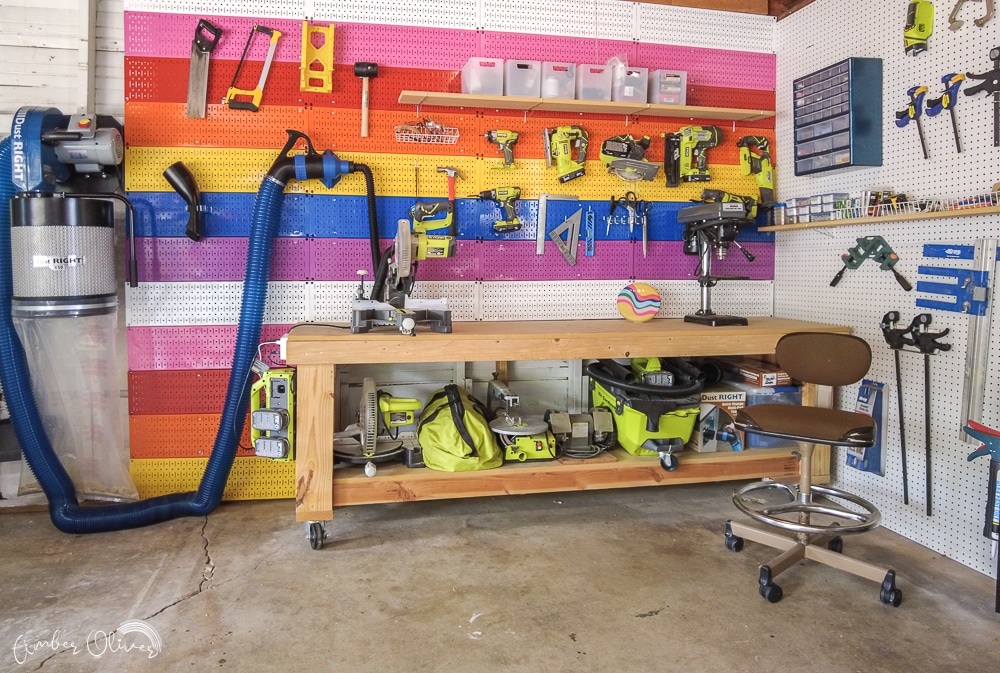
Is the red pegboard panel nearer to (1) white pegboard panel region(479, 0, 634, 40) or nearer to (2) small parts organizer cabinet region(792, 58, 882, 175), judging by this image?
(1) white pegboard panel region(479, 0, 634, 40)

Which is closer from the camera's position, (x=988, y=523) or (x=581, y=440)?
(x=988, y=523)

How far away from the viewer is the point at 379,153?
348 cm

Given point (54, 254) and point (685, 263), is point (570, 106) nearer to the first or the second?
point (685, 263)

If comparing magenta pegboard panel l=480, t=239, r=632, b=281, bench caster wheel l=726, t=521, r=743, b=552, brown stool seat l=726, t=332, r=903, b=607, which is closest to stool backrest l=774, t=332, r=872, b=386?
brown stool seat l=726, t=332, r=903, b=607

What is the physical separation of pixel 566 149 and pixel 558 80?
36cm

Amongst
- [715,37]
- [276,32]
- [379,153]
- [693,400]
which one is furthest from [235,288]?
[715,37]

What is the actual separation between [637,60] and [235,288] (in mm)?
2577

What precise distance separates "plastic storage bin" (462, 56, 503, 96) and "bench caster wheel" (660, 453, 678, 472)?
6.66ft

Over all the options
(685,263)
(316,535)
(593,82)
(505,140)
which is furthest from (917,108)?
(316,535)

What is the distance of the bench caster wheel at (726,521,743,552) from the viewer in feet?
9.29

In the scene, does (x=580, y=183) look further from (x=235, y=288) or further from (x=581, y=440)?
(x=235, y=288)

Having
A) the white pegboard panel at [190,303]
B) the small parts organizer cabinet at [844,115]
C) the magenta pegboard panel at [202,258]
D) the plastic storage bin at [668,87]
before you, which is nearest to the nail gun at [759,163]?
the small parts organizer cabinet at [844,115]

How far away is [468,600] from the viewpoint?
2436 mm

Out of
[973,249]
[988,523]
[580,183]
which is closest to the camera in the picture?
[988,523]
